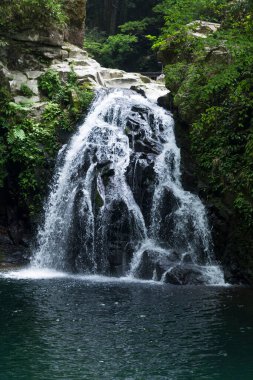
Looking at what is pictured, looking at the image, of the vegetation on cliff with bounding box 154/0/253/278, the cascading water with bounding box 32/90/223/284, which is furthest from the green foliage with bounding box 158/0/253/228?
the cascading water with bounding box 32/90/223/284

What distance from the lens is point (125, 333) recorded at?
7820mm

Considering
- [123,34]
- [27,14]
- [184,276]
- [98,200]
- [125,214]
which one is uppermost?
[123,34]

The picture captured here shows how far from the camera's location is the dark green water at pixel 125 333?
20.9 ft

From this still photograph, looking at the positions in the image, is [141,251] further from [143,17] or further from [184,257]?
[143,17]

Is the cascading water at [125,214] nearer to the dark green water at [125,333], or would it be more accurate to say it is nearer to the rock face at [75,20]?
the dark green water at [125,333]

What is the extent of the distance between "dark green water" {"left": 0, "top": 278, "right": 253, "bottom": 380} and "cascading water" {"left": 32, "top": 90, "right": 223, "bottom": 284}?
167 centimetres

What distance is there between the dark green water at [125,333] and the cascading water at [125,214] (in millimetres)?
1674

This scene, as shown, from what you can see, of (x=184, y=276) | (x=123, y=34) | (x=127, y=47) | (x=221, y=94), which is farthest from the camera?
(x=123, y=34)

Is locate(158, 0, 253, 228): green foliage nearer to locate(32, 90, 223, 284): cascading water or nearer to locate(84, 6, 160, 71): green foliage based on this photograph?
locate(32, 90, 223, 284): cascading water

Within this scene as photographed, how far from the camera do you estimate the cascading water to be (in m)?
13.0

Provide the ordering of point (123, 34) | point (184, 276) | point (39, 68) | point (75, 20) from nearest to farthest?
point (184, 276) < point (39, 68) < point (75, 20) < point (123, 34)

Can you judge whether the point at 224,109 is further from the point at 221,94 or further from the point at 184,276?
the point at 184,276

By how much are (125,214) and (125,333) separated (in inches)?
242

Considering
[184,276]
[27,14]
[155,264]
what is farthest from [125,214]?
[27,14]
